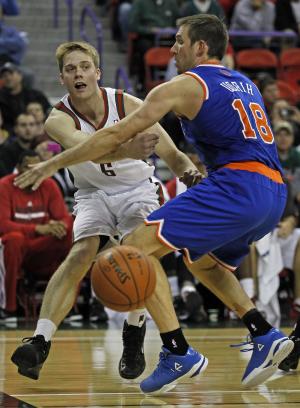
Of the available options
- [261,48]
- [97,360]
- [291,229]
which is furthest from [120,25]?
[97,360]

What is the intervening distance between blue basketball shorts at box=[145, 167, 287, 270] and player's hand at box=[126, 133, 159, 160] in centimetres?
31

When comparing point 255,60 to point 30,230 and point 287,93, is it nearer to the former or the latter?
point 287,93

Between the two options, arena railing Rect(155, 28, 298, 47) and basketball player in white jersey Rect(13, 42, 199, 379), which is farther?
arena railing Rect(155, 28, 298, 47)

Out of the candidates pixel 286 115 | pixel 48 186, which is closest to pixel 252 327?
pixel 48 186

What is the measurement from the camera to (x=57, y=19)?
15.4 m

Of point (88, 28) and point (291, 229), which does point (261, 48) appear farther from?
point (291, 229)

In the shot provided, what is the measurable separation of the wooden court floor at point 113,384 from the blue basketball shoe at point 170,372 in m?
0.06

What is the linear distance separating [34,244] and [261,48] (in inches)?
247

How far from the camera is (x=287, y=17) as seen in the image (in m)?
15.5

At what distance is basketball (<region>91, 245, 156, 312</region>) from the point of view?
4973 mm

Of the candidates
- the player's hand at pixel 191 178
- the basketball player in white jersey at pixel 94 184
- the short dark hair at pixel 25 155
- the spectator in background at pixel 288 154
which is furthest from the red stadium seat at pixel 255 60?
the player's hand at pixel 191 178

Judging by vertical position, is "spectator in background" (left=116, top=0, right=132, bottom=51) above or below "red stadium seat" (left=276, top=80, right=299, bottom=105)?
above

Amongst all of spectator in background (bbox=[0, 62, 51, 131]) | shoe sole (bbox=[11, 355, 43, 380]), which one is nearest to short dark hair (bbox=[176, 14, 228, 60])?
shoe sole (bbox=[11, 355, 43, 380])

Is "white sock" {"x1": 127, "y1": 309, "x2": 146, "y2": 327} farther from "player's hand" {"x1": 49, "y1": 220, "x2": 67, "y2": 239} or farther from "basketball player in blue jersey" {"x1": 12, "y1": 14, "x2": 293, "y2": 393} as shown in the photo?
"player's hand" {"x1": 49, "y1": 220, "x2": 67, "y2": 239}
